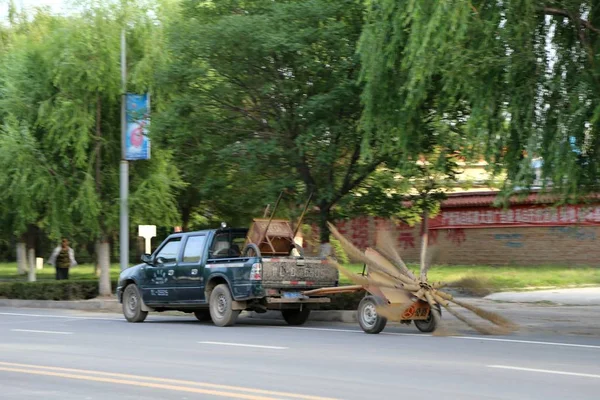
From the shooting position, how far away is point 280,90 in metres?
21.8

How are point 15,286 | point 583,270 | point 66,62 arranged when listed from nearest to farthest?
point 66,62, point 15,286, point 583,270

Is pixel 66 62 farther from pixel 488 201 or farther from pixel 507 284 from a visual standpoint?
pixel 488 201

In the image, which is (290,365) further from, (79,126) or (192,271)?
(79,126)

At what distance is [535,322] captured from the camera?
20.6m

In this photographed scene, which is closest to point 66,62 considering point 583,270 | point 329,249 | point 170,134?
point 170,134

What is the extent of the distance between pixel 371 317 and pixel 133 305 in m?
6.35

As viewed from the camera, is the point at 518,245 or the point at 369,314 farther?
the point at 518,245

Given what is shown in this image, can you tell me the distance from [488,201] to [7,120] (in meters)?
19.9

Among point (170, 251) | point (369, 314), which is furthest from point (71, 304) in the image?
point (369, 314)

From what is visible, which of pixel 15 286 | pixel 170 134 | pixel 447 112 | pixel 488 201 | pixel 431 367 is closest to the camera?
pixel 431 367

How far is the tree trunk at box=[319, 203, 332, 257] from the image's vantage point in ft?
75.4

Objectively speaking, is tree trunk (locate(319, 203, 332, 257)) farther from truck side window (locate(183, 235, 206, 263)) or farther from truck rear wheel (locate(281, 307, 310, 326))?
truck side window (locate(183, 235, 206, 263))

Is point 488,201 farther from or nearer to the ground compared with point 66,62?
nearer to the ground

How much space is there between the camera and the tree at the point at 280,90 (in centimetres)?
2078
